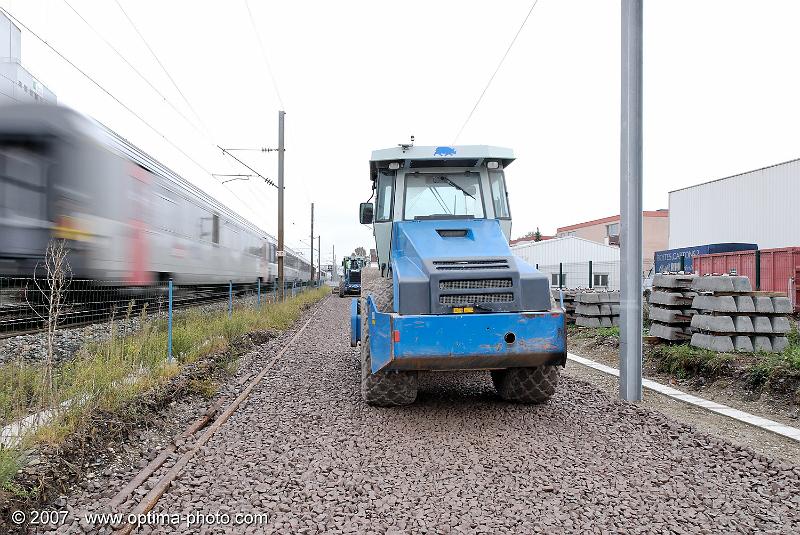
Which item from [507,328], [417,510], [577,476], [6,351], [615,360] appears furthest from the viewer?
[615,360]

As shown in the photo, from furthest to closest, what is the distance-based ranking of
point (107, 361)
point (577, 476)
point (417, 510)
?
point (107, 361), point (577, 476), point (417, 510)

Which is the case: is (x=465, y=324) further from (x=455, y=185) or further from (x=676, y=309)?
(x=676, y=309)

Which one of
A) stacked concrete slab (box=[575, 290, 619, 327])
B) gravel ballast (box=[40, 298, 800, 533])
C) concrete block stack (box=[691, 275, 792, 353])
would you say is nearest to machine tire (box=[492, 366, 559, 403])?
gravel ballast (box=[40, 298, 800, 533])

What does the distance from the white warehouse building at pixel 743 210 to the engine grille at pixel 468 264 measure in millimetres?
31776

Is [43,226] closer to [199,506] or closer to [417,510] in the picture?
[199,506]

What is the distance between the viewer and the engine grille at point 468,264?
204 inches

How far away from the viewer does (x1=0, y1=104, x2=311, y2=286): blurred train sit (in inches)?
332

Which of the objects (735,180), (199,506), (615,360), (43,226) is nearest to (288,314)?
(43,226)

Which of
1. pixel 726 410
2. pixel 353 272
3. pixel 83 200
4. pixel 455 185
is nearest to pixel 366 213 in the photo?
pixel 455 185

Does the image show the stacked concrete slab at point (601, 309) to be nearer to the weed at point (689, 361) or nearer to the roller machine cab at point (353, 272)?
the weed at point (689, 361)

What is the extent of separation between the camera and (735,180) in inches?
1351

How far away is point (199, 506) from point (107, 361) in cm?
338

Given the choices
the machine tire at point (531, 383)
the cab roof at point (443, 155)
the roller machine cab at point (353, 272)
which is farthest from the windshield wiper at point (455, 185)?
the roller machine cab at point (353, 272)

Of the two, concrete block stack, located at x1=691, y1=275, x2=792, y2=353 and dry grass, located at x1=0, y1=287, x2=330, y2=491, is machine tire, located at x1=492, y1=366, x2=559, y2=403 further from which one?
concrete block stack, located at x1=691, y1=275, x2=792, y2=353
